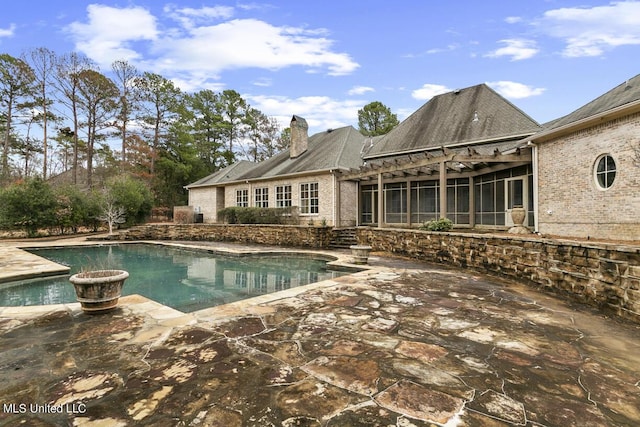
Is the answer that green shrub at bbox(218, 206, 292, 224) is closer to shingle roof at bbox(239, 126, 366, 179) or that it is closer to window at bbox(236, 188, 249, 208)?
window at bbox(236, 188, 249, 208)

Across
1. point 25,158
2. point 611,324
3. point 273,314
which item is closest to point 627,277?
point 611,324

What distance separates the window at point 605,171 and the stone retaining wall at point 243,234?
9.29 m

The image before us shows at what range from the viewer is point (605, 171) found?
8219 mm

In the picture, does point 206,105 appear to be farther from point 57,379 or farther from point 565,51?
point 57,379

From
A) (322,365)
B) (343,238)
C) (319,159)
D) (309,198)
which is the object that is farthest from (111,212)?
(322,365)

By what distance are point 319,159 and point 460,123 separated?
24.0 feet

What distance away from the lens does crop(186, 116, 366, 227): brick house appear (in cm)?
1598

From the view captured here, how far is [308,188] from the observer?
17.0m

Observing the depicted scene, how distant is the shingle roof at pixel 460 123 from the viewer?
13.0 m

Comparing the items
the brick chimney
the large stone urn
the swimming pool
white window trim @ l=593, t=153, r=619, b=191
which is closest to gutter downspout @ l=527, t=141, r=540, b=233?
the large stone urn

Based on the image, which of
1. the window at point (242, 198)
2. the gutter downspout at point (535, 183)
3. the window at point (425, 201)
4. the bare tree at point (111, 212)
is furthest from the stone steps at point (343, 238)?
the bare tree at point (111, 212)

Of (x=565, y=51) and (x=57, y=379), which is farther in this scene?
(x=565, y=51)

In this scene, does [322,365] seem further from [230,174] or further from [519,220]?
[230,174]

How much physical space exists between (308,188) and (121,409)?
15.1 m
